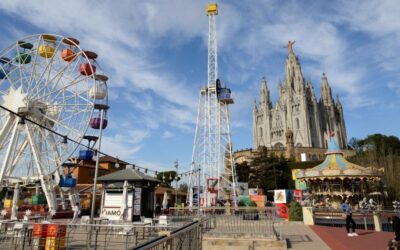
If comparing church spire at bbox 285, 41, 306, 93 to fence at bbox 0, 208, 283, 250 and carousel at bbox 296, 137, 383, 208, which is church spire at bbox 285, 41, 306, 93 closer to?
carousel at bbox 296, 137, 383, 208

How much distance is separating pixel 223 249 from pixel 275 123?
11115 cm

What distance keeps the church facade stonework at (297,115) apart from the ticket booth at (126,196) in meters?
92.1

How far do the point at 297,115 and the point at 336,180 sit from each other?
84496mm

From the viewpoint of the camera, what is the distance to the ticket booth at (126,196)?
58.9 ft

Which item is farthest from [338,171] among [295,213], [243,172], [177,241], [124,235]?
[243,172]

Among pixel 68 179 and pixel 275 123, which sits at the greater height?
pixel 275 123

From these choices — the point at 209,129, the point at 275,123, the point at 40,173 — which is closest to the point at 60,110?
the point at 40,173

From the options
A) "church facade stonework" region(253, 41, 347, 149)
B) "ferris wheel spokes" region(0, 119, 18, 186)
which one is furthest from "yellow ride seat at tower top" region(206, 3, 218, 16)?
"church facade stonework" region(253, 41, 347, 149)

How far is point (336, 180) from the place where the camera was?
30.6 metres

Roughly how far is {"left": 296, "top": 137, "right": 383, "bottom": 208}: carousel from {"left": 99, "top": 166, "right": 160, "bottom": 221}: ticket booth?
1786 centimetres

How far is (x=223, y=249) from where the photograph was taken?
439 inches

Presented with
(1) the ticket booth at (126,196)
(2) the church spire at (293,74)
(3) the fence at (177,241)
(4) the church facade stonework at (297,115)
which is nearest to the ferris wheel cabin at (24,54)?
(1) the ticket booth at (126,196)

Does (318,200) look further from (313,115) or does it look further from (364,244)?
(313,115)

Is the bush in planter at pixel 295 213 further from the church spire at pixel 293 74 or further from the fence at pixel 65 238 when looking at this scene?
the church spire at pixel 293 74
